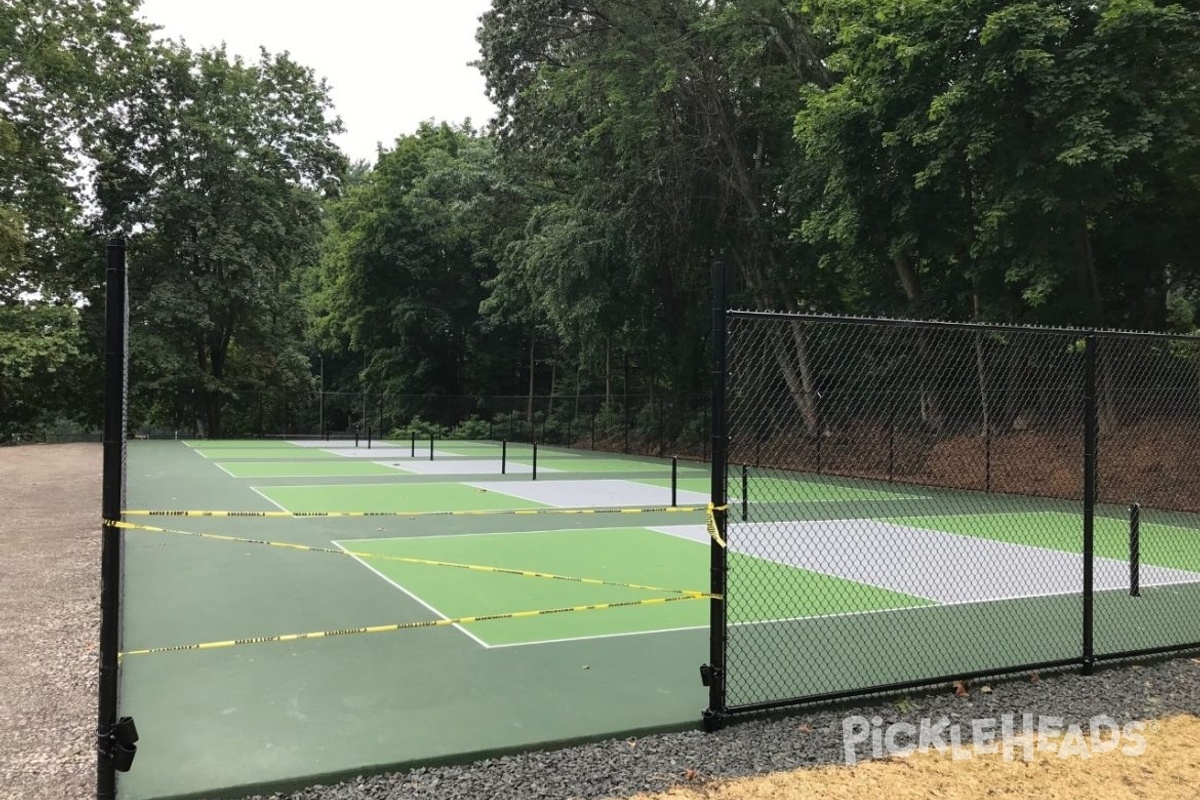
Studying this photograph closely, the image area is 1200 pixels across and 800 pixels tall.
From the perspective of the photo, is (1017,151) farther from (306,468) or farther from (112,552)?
(306,468)

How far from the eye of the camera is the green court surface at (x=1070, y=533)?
10.1m

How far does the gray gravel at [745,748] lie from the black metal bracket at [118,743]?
63 cm

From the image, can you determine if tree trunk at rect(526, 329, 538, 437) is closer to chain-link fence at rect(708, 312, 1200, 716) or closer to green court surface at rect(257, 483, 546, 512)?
chain-link fence at rect(708, 312, 1200, 716)

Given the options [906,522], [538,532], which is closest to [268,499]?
[538,532]

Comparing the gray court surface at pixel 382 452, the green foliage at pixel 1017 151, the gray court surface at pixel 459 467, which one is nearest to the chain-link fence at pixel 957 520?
the green foliage at pixel 1017 151

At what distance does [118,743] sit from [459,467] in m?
19.1

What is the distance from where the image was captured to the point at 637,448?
2992 cm

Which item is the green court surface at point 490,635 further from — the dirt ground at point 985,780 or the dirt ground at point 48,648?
the dirt ground at point 985,780

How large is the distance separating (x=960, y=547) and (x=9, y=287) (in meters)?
35.3

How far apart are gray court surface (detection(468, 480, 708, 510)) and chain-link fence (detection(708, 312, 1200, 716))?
4.26ft

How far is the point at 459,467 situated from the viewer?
73.9 feet

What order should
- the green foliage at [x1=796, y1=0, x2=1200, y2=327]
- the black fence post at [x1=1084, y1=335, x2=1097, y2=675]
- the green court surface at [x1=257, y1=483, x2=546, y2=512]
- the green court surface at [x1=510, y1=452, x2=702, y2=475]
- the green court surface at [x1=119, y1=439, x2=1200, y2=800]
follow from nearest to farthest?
the green court surface at [x1=119, y1=439, x2=1200, y2=800], the black fence post at [x1=1084, y1=335, x2=1097, y2=675], the green court surface at [x1=257, y1=483, x2=546, y2=512], the green foliage at [x1=796, y1=0, x2=1200, y2=327], the green court surface at [x1=510, y1=452, x2=702, y2=475]

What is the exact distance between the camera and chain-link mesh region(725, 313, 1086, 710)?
237 inches

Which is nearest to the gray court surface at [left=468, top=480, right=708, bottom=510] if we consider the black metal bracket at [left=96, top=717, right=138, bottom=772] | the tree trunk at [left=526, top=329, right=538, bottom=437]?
the black metal bracket at [left=96, top=717, right=138, bottom=772]
